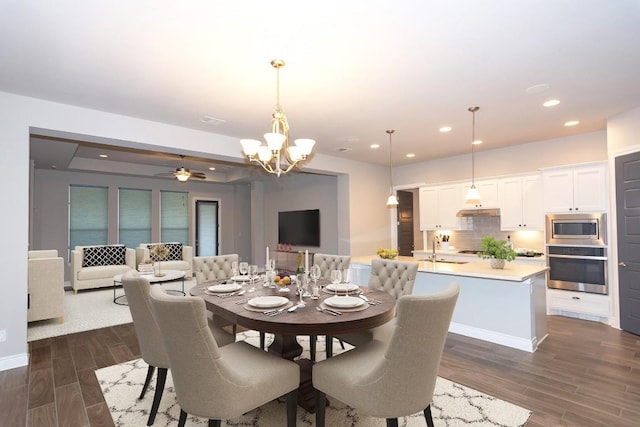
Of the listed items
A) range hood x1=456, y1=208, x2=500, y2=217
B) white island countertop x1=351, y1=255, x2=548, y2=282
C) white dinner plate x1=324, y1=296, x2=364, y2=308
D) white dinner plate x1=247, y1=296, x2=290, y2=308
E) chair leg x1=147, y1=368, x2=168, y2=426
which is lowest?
chair leg x1=147, y1=368, x2=168, y2=426

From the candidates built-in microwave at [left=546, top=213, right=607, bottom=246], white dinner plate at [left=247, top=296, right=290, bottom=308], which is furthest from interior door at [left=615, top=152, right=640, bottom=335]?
white dinner plate at [left=247, top=296, right=290, bottom=308]

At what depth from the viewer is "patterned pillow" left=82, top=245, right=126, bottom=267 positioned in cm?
684

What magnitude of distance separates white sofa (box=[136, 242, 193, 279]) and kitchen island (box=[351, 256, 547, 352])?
5648 mm

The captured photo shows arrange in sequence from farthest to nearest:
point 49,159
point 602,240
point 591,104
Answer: point 49,159 < point 602,240 < point 591,104

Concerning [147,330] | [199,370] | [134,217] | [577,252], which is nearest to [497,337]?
[577,252]

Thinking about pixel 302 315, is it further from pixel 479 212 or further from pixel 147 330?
pixel 479 212

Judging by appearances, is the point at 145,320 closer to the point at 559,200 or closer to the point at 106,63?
the point at 106,63

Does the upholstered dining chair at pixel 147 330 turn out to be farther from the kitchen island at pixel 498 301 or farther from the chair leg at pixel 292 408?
the kitchen island at pixel 498 301

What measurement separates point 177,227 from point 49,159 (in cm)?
347

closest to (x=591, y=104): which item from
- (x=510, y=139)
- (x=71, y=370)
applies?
(x=510, y=139)

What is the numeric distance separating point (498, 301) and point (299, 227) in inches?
199

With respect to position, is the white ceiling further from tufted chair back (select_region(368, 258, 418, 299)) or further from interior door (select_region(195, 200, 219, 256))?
interior door (select_region(195, 200, 219, 256))

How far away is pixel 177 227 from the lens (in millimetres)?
8992

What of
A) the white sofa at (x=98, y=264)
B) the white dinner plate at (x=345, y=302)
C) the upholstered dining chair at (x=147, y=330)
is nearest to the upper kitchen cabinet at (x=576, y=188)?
the white dinner plate at (x=345, y=302)
